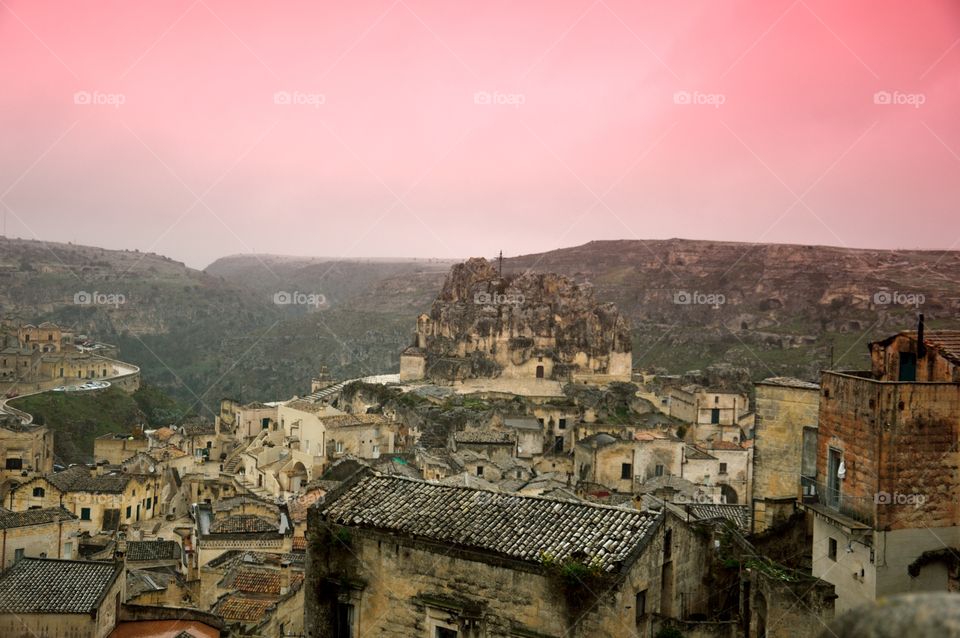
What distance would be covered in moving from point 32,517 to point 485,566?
20.1 meters

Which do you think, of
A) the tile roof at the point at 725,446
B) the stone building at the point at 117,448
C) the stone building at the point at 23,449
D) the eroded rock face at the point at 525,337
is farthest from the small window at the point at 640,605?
the eroded rock face at the point at 525,337

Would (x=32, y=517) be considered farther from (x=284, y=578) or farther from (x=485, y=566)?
(x=485, y=566)

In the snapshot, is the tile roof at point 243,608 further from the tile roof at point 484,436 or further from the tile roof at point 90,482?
the tile roof at point 484,436

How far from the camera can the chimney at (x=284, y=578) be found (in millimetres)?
21189

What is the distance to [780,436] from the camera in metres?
16.4

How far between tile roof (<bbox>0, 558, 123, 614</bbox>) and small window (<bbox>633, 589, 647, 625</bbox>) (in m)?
12.8

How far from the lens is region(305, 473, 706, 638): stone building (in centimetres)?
1111

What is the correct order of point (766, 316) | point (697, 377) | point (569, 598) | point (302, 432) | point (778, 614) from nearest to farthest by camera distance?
point (569, 598) < point (778, 614) < point (302, 432) < point (697, 377) < point (766, 316)

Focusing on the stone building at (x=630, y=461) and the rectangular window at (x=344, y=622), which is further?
the stone building at (x=630, y=461)

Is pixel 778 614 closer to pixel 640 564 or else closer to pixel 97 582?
pixel 640 564

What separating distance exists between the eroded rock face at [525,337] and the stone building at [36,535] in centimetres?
3680

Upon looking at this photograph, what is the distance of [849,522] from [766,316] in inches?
3912

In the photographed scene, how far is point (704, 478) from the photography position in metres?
37.6

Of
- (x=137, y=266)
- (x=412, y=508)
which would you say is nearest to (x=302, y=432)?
Result: (x=412, y=508)
